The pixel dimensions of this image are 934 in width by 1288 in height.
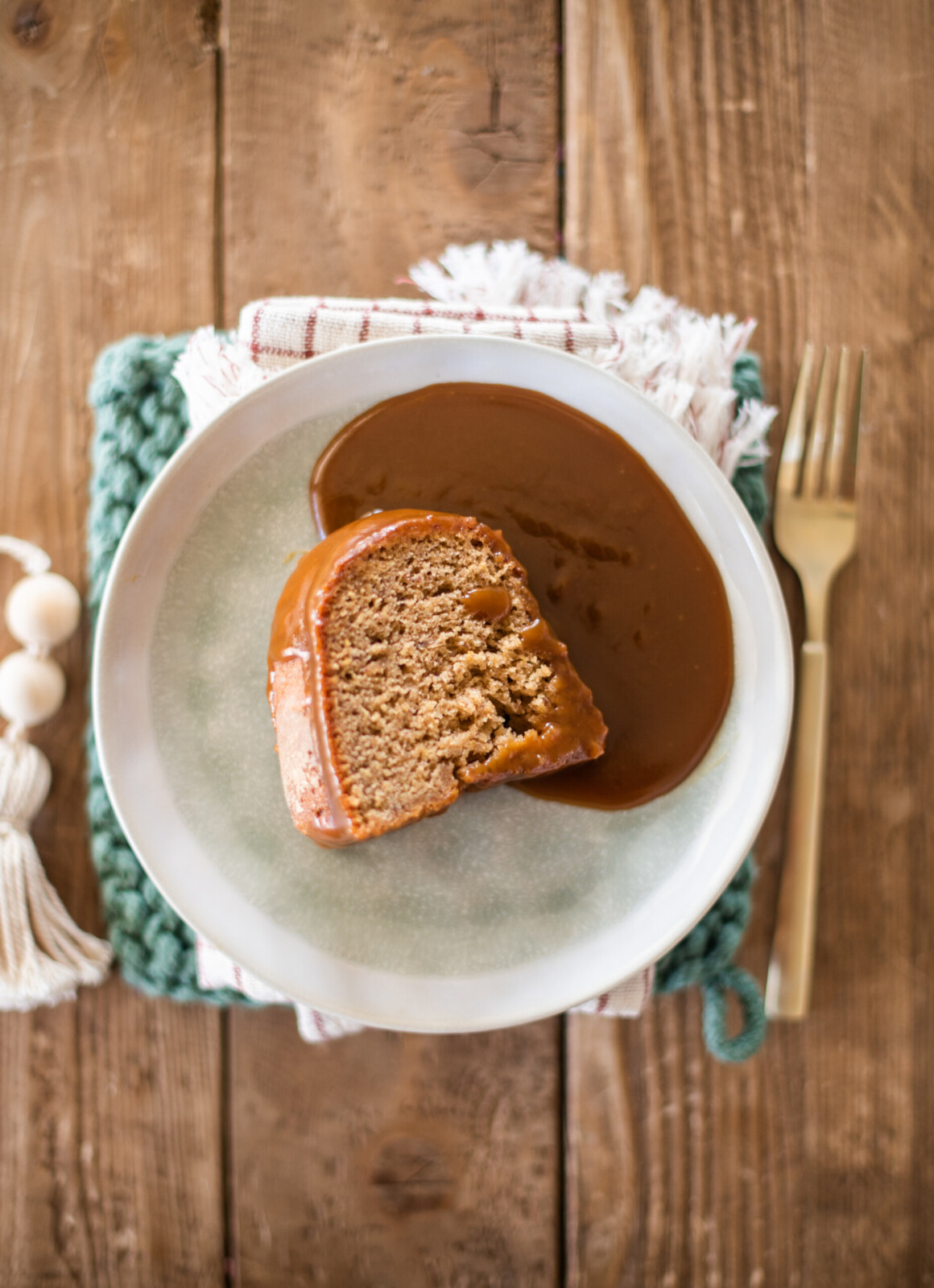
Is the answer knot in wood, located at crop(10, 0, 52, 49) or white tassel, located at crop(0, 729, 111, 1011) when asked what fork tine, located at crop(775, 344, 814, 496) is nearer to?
white tassel, located at crop(0, 729, 111, 1011)

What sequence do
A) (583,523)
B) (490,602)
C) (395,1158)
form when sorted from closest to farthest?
(490,602) < (583,523) < (395,1158)

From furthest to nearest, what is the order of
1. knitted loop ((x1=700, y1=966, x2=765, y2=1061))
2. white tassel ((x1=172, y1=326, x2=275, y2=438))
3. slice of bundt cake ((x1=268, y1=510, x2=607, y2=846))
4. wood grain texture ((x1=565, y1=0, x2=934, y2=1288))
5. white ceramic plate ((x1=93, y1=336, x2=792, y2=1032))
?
wood grain texture ((x1=565, y1=0, x2=934, y2=1288)) < knitted loop ((x1=700, y1=966, x2=765, y2=1061)) < white tassel ((x1=172, y1=326, x2=275, y2=438)) < white ceramic plate ((x1=93, y1=336, x2=792, y2=1032)) < slice of bundt cake ((x1=268, y1=510, x2=607, y2=846))

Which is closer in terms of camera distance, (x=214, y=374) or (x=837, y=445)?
(x=214, y=374)

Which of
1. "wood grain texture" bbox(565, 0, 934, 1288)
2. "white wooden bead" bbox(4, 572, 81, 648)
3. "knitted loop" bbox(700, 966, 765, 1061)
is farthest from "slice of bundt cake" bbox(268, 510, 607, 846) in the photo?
"wood grain texture" bbox(565, 0, 934, 1288)

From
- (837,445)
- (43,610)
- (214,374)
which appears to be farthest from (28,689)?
(837,445)

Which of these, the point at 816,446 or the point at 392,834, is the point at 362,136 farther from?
the point at 392,834

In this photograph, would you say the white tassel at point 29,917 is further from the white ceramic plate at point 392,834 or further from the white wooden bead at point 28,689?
the white ceramic plate at point 392,834

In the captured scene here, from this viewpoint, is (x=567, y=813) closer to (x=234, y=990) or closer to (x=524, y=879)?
(x=524, y=879)

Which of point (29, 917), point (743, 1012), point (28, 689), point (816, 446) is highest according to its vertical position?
point (816, 446)
